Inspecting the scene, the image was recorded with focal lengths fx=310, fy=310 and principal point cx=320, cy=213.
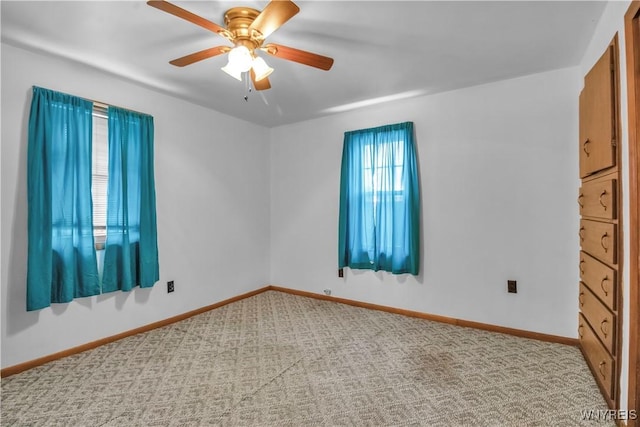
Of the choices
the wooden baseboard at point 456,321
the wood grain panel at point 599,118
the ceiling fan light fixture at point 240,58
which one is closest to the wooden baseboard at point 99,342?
the wooden baseboard at point 456,321

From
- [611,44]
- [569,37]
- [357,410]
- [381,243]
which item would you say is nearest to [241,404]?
[357,410]

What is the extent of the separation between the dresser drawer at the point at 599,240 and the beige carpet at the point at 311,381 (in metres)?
0.89

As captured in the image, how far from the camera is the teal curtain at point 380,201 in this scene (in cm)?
339

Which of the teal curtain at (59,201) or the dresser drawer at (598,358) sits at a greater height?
the teal curtain at (59,201)

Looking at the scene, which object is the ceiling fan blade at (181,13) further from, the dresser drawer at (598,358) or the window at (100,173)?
the dresser drawer at (598,358)

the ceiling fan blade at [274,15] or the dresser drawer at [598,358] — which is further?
the dresser drawer at [598,358]

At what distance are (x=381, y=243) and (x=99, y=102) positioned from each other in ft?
10.2

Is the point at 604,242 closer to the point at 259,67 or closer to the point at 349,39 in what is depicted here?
the point at 349,39

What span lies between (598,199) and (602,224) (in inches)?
6.9

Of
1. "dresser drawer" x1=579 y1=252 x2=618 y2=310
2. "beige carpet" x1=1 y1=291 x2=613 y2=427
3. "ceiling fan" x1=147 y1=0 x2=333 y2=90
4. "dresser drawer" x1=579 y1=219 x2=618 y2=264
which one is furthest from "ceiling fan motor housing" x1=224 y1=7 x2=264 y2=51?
"dresser drawer" x1=579 y1=252 x2=618 y2=310

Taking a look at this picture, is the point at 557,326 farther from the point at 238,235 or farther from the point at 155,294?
the point at 155,294

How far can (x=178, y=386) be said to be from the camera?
7.00ft

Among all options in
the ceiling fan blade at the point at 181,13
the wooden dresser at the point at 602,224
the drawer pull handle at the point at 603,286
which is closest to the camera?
the ceiling fan blade at the point at 181,13

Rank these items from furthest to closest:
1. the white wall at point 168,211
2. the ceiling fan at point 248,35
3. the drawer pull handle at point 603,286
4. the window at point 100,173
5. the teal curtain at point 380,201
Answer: the teal curtain at point 380,201 → the window at point 100,173 → the white wall at point 168,211 → the drawer pull handle at point 603,286 → the ceiling fan at point 248,35
